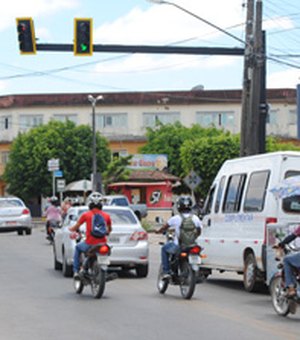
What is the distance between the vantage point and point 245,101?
2995 cm

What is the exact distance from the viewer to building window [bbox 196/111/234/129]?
9012 cm

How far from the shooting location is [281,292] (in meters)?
13.9

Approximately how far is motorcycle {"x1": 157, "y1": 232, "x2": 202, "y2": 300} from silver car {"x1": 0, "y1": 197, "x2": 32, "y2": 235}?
81.9ft

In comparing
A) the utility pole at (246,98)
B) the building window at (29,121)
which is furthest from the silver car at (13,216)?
the building window at (29,121)

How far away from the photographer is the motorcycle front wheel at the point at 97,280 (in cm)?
1575

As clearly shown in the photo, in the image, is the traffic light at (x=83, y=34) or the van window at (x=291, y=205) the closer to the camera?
the van window at (x=291, y=205)

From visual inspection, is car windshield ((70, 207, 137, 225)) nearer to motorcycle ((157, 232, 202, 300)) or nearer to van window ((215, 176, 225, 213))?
van window ((215, 176, 225, 213))

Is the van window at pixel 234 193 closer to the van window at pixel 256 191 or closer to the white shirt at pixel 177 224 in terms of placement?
the van window at pixel 256 191

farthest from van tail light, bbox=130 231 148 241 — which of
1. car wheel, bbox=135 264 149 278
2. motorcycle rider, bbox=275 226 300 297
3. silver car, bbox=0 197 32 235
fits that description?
silver car, bbox=0 197 32 235

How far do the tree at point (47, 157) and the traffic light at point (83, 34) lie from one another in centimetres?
5304

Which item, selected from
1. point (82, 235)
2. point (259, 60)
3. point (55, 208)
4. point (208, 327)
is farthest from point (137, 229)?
point (55, 208)

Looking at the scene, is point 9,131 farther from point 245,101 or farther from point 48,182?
point 245,101

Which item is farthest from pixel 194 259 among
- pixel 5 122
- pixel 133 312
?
pixel 5 122

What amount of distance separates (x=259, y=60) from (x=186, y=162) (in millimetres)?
42558
